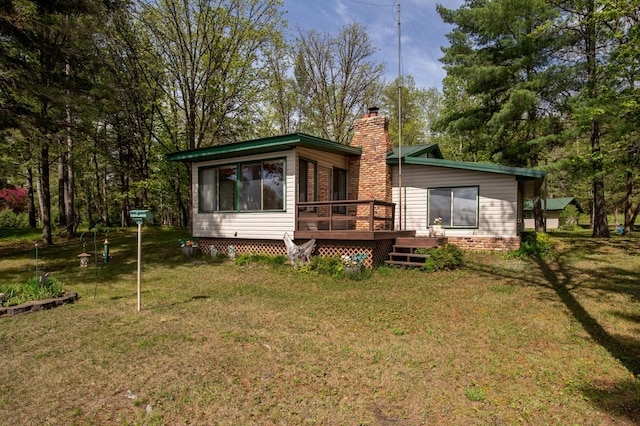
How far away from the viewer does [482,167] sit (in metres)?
11.5

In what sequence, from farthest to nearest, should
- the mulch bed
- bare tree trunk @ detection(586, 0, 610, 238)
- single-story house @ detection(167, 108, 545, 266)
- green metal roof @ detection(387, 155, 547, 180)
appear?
bare tree trunk @ detection(586, 0, 610, 238) → green metal roof @ detection(387, 155, 547, 180) → single-story house @ detection(167, 108, 545, 266) → the mulch bed

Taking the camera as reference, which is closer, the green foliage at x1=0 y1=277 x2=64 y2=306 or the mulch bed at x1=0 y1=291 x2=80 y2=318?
the mulch bed at x1=0 y1=291 x2=80 y2=318

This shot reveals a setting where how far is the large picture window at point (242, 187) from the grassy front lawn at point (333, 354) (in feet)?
11.9

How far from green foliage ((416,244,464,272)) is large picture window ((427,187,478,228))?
2.52m

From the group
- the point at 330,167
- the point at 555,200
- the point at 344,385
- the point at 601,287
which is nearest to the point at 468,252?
the point at 601,287

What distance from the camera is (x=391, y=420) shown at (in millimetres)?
3170

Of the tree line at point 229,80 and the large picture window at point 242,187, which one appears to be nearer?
the tree line at point 229,80

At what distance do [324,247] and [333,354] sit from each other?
19.4ft

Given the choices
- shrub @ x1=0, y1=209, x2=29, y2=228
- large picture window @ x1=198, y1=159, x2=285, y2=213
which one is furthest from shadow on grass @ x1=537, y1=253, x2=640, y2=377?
shrub @ x1=0, y1=209, x2=29, y2=228

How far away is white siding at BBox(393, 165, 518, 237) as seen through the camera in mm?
11500

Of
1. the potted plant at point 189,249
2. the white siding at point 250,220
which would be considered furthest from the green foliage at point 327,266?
the potted plant at point 189,249

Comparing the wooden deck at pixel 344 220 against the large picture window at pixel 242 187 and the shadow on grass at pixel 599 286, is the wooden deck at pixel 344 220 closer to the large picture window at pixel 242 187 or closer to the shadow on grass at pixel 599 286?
the large picture window at pixel 242 187

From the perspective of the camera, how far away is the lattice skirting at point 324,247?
9812 mm

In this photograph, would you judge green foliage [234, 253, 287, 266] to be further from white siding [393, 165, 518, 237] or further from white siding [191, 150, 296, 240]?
white siding [393, 165, 518, 237]
